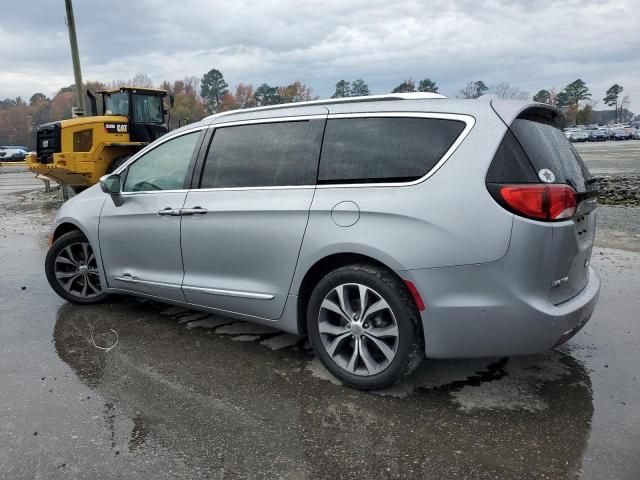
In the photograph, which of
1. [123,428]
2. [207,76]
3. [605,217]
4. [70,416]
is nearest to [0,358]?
[70,416]

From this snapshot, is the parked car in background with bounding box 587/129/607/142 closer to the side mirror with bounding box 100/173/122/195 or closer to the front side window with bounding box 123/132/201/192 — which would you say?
the front side window with bounding box 123/132/201/192

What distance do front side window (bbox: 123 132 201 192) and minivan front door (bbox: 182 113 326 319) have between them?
0.81ft

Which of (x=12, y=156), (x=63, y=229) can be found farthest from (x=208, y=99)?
(x=63, y=229)

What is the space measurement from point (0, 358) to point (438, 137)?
3.50 m

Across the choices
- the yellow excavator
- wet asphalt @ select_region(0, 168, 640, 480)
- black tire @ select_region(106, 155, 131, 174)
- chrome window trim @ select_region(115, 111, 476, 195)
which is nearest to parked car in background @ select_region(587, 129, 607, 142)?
the yellow excavator

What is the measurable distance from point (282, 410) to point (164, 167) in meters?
2.35

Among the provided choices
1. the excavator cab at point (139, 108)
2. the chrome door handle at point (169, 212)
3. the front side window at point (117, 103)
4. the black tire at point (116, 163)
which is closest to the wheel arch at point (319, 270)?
the chrome door handle at point (169, 212)

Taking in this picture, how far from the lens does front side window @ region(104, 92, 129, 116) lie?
1359cm

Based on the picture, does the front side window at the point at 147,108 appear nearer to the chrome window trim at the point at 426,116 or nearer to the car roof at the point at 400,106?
the car roof at the point at 400,106

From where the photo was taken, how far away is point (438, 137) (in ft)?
9.98

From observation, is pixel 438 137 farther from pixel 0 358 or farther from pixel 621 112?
pixel 621 112

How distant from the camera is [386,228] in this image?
3035mm

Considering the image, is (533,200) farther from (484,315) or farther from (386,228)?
(386,228)

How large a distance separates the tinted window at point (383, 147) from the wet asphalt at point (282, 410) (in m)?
1.36
